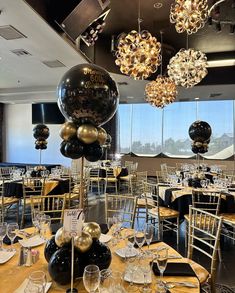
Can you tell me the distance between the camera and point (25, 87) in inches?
406

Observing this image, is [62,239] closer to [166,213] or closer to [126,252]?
[126,252]

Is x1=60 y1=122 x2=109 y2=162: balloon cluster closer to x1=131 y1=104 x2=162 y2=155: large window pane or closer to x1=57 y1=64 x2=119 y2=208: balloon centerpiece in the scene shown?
x1=57 y1=64 x2=119 y2=208: balloon centerpiece

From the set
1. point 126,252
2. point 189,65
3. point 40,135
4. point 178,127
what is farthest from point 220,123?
point 126,252

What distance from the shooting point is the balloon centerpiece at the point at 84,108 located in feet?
5.73

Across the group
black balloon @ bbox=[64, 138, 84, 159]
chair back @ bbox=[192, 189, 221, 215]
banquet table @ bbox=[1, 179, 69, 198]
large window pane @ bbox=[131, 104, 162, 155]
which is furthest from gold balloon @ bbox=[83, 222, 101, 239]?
large window pane @ bbox=[131, 104, 162, 155]

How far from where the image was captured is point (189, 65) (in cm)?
461

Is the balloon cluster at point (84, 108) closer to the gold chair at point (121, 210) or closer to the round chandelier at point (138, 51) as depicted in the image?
the gold chair at point (121, 210)

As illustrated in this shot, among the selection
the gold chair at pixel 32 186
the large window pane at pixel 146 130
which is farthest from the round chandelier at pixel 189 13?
the large window pane at pixel 146 130

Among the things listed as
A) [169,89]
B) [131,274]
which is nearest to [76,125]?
[131,274]

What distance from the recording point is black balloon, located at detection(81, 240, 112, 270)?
5.43 ft

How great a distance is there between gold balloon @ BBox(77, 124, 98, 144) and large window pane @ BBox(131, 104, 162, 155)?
11.6m

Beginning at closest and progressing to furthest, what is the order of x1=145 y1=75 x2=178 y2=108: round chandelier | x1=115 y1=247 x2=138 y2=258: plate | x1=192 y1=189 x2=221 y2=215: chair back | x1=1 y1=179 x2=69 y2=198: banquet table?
x1=115 y1=247 x2=138 y2=258: plate
x1=192 y1=189 x2=221 y2=215: chair back
x1=1 y1=179 x2=69 y2=198: banquet table
x1=145 y1=75 x2=178 y2=108: round chandelier

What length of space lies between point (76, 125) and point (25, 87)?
937 centimetres

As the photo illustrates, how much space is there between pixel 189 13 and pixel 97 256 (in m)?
2.97
